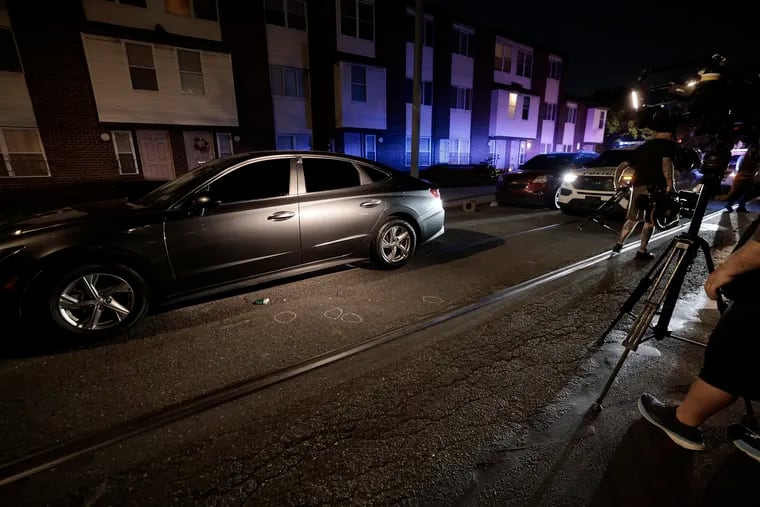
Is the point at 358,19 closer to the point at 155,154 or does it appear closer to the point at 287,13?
the point at 287,13

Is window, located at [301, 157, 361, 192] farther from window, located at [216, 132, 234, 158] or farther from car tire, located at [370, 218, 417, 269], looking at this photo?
window, located at [216, 132, 234, 158]

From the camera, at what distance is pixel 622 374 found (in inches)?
107

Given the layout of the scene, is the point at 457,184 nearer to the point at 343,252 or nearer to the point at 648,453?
the point at 343,252

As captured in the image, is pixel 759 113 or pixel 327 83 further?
pixel 327 83

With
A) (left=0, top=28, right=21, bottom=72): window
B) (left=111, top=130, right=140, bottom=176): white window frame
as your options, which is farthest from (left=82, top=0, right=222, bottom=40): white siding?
(left=111, top=130, right=140, bottom=176): white window frame

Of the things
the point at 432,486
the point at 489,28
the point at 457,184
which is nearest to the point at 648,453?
the point at 432,486

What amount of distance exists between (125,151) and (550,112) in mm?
28341

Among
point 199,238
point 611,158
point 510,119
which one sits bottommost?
point 199,238

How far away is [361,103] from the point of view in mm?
17766

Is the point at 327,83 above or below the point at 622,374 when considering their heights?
above

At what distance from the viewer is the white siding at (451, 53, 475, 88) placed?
70.3 ft

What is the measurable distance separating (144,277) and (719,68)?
4815 millimetres

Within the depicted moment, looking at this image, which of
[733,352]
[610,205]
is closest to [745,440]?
[733,352]

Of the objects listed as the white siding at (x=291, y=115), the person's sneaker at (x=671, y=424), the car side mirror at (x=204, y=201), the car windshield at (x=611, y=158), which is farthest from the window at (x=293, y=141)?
the person's sneaker at (x=671, y=424)
